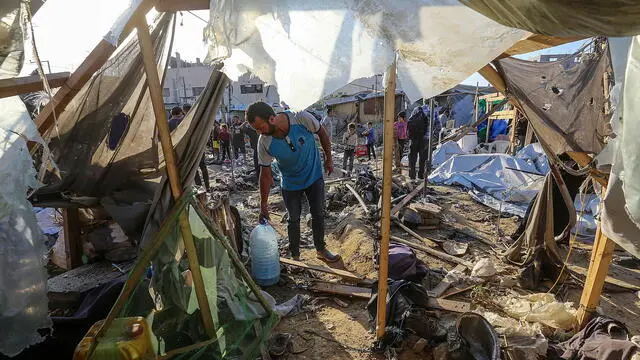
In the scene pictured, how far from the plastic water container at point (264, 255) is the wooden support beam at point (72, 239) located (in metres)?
2.21

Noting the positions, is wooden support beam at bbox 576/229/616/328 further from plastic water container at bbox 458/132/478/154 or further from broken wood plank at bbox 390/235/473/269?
plastic water container at bbox 458/132/478/154

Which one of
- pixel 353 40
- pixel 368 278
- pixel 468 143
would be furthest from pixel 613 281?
pixel 468 143

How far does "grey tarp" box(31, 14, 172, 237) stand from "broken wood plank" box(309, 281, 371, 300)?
2.21 meters

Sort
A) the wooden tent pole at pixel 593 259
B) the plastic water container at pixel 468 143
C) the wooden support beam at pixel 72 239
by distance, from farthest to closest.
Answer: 1. the plastic water container at pixel 468 143
2. the wooden support beam at pixel 72 239
3. the wooden tent pole at pixel 593 259

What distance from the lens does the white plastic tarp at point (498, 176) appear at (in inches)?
331

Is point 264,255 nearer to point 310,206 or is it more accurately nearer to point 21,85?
point 310,206

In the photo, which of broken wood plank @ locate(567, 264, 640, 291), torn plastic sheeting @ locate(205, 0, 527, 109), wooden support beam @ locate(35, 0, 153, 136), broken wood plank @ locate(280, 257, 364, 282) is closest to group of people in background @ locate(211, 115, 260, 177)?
broken wood plank @ locate(280, 257, 364, 282)

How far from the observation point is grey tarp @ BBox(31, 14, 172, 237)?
3371mm

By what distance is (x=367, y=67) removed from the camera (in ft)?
6.88

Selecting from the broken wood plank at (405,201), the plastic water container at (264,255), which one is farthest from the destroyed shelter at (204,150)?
the broken wood plank at (405,201)

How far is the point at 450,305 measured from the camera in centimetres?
370

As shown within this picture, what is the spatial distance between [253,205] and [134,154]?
16.0ft

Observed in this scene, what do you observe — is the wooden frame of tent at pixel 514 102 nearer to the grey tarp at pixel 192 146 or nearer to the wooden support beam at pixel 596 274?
the wooden support beam at pixel 596 274

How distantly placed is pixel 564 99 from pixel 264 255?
389 cm
